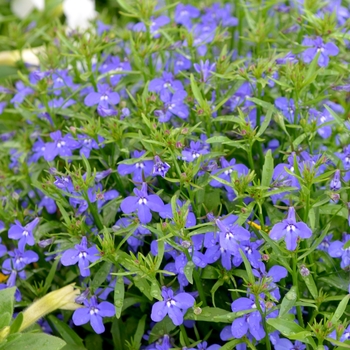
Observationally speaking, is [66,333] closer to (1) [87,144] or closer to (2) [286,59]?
(1) [87,144]

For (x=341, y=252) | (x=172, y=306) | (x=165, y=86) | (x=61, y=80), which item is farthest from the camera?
(x=61, y=80)

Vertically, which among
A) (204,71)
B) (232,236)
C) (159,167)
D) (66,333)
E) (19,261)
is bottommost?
(66,333)

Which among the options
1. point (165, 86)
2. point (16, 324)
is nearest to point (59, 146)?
point (165, 86)

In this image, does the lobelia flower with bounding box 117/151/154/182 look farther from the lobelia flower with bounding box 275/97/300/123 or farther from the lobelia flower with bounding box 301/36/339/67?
the lobelia flower with bounding box 301/36/339/67

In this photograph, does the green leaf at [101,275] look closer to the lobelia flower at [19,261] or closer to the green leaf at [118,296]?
the green leaf at [118,296]

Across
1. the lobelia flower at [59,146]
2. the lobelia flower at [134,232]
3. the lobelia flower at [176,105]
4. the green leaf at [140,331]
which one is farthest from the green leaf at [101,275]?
the lobelia flower at [176,105]
